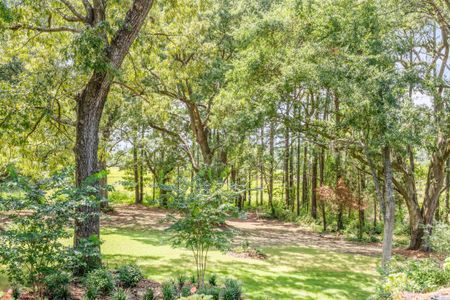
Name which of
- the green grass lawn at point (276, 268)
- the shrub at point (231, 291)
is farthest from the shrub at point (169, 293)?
the green grass lawn at point (276, 268)

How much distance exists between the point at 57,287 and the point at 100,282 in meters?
0.61

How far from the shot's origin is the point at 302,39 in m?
11.9

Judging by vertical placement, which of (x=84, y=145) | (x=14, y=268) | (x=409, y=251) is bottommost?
(x=409, y=251)

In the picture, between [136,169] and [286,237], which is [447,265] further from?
[136,169]

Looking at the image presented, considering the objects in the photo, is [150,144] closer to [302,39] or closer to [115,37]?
[302,39]

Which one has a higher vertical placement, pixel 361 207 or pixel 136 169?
pixel 136 169

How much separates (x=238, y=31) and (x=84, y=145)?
8.12 m

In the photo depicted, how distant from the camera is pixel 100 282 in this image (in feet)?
17.9

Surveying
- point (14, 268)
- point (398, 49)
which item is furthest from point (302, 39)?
point (14, 268)

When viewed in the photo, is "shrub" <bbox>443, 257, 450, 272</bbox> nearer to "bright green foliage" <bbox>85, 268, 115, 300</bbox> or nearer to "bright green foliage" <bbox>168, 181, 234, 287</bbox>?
"bright green foliage" <bbox>168, 181, 234, 287</bbox>

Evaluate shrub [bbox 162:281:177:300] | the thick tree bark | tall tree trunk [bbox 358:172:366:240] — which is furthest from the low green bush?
tall tree trunk [bbox 358:172:366:240]

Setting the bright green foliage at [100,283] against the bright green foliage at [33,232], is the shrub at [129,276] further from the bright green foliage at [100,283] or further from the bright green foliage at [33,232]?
the bright green foliage at [33,232]

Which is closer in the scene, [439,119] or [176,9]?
[176,9]

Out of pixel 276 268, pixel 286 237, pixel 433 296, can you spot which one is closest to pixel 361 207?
pixel 286 237
